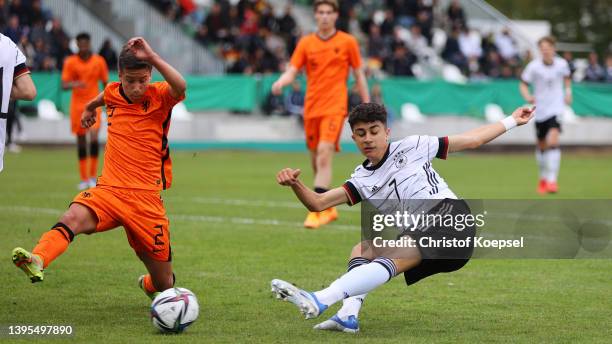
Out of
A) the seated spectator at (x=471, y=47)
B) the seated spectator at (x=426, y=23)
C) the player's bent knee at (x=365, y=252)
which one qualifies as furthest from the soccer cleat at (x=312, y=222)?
the seated spectator at (x=426, y=23)

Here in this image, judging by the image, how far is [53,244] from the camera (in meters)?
7.07

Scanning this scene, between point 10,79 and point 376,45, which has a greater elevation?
point 10,79

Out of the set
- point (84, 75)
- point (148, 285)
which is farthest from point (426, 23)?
point (148, 285)

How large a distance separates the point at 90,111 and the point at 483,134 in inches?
115

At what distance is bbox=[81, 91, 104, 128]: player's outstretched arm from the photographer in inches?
313

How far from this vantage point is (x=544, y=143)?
61.7 feet

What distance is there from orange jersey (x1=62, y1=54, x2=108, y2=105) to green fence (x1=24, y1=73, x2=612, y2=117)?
9112 millimetres

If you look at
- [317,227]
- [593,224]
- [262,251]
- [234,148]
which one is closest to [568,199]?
[593,224]

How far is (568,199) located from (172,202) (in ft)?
20.2

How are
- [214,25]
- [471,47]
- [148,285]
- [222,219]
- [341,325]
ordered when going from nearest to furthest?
1. [341,325]
2. [148,285]
3. [222,219]
4. [214,25]
5. [471,47]

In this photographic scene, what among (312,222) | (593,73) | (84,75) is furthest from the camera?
(593,73)

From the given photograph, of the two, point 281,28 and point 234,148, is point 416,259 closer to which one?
point 234,148

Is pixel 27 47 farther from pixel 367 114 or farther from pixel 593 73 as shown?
pixel 367 114

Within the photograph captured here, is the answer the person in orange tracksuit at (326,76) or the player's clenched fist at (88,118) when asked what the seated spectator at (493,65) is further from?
the player's clenched fist at (88,118)
